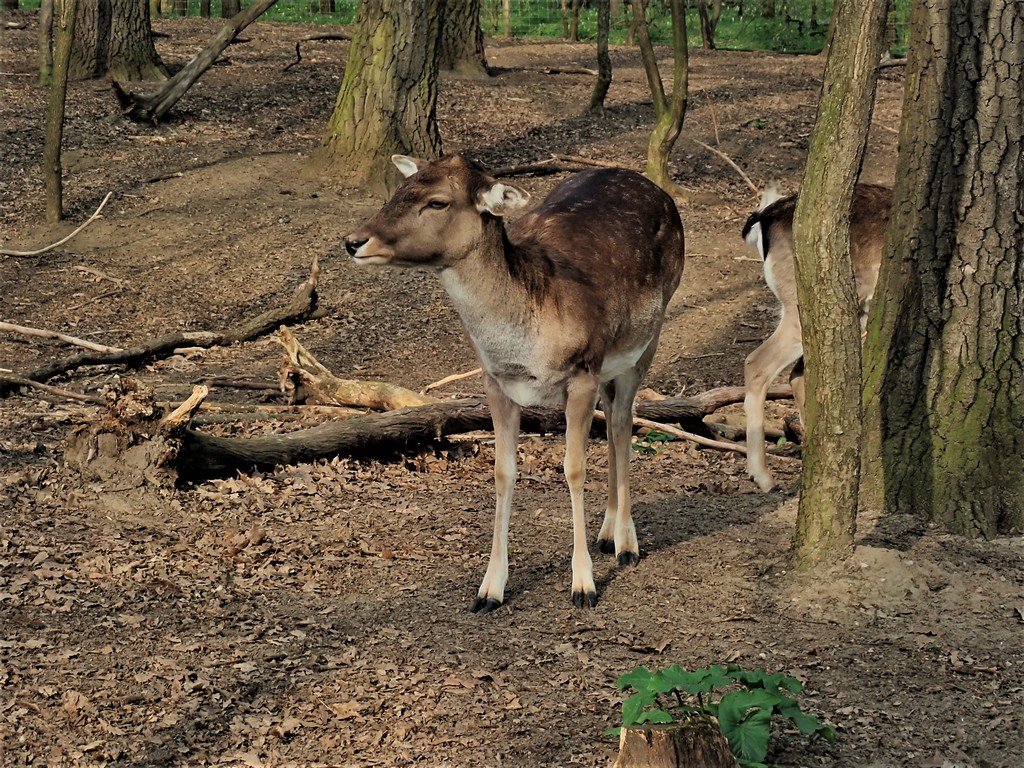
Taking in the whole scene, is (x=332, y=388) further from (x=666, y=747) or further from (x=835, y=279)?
(x=666, y=747)

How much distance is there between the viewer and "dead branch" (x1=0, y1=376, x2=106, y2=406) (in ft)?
24.0

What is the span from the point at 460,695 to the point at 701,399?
150 inches

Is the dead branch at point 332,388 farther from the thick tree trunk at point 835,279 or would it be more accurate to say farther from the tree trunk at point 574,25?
the tree trunk at point 574,25

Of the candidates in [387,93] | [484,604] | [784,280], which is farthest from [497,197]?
[387,93]

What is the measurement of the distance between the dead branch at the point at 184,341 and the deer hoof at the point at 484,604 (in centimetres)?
370

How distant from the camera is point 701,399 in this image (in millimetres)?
8039

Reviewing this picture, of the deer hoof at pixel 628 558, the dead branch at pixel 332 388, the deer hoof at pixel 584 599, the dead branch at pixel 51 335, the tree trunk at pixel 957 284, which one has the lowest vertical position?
the deer hoof at pixel 628 558

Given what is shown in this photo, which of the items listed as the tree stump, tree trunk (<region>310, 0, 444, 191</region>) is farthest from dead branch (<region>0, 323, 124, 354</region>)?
the tree stump

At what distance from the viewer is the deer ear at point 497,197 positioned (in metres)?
5.12

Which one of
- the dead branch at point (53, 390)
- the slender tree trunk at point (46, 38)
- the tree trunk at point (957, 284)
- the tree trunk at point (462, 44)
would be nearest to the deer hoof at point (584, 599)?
the tree trunk at point (957, 284)

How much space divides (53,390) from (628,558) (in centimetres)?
362

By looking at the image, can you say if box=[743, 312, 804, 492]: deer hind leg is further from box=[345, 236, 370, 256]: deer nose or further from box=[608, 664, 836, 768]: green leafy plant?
box=[608, 664, 836, 768]: green leafy plant

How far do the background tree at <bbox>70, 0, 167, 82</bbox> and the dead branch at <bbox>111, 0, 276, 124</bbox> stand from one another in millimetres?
1604

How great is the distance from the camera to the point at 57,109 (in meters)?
10.8
